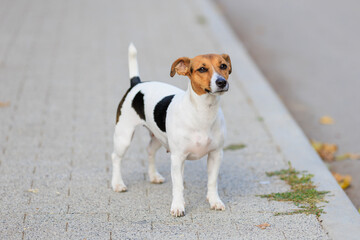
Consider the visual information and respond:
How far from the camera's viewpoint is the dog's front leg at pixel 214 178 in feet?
17.0

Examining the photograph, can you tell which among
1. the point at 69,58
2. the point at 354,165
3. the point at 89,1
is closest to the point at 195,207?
the point at 354,165

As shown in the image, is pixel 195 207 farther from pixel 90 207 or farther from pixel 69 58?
pixel 69 58

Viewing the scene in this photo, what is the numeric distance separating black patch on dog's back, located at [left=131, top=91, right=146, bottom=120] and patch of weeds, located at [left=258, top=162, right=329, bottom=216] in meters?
1.33

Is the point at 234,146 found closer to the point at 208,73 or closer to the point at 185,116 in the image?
the point at 185,116

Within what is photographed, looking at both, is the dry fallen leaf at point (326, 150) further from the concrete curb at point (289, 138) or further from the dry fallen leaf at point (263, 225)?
the dry fallen leaf at point (263, 225)

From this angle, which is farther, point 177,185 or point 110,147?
point 110,147

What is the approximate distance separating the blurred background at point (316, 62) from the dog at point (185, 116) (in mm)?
1813

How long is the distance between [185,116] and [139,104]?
2.15 feet

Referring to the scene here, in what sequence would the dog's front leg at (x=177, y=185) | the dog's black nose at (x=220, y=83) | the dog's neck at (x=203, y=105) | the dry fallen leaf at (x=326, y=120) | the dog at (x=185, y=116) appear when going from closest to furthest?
the dog's black nose at (x=220, y=83)
the dog at (x=185, y=116)
the dog's neck at (x=203, y=105)
the dog's front leg at (x=177, y=185)
the dry fallen leaf at (x=326, y=120)

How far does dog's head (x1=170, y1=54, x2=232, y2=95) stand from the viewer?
4.52 metres

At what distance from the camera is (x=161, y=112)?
203 inches

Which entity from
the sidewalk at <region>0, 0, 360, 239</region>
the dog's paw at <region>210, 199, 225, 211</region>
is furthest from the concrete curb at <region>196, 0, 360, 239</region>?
the dog's paw at <region>210, 199, 225, 211</region>

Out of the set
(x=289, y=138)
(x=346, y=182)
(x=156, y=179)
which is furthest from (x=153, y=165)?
(x=346, y=182)

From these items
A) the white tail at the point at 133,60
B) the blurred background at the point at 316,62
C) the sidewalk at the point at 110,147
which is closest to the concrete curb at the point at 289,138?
the sidewalk at the point at 110,147
